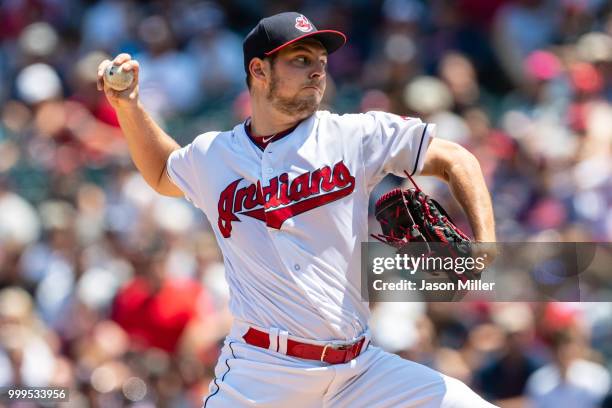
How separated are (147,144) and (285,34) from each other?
2.38 feet

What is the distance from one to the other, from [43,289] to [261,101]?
4573mm

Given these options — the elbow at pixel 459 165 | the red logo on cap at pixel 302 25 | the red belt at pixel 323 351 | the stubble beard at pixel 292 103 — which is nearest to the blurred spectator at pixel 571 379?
the elbow at pixel 459 165

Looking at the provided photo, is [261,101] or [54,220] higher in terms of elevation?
[261,101]

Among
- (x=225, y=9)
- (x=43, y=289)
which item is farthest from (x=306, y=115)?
(x=225, y=9)

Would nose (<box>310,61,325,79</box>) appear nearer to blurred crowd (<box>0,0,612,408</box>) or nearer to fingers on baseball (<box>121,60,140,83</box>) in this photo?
fingers on baseball (<box>121,60,140,83</box>)

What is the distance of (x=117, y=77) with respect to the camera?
14.1 feet

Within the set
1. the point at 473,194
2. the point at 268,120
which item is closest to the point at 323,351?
the point at 473,194

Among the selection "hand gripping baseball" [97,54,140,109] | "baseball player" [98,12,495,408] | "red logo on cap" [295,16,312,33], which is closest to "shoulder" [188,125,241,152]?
"baseball player" [98,12,495,408]

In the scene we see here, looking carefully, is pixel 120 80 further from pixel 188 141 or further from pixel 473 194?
pixel 188 141

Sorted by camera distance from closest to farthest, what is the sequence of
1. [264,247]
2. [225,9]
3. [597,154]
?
[264,247] < [597,154] < [225,9]

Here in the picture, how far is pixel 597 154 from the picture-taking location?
25.4ft

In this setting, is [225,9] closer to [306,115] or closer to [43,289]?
Answer: [43,289]

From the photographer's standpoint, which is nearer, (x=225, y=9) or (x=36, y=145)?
(x=36, y=145)

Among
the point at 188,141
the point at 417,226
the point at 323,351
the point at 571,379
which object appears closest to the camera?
the point at 323,351
